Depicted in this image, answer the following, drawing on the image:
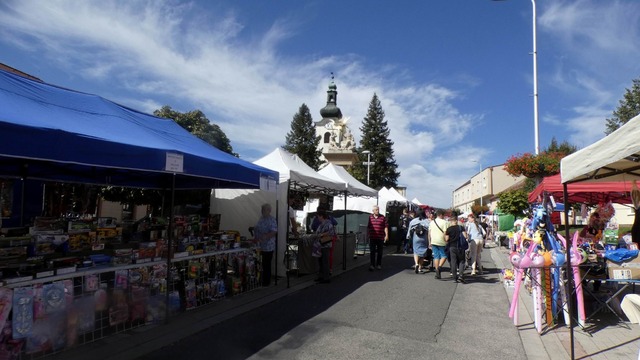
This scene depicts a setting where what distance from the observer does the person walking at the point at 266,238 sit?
836 cm

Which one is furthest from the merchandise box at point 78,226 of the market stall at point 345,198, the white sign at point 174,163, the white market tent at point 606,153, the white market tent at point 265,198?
the market stall at point 345,198

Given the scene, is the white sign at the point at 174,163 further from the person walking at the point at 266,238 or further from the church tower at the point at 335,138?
the church tower at the point at 335,138

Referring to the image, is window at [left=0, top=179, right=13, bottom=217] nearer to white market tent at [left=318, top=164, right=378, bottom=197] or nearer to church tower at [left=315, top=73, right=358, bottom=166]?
white market tent at [left=318, top=164, right=378, bottom=197]

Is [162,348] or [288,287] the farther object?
[288,287]

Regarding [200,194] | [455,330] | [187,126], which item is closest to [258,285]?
[455,330]

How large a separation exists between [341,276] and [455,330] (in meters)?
4.70

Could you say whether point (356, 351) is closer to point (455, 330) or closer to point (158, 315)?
point (455, 330)

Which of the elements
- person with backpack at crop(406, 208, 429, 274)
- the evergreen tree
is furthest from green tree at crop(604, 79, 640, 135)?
the evergreen tree

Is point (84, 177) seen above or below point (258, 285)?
above

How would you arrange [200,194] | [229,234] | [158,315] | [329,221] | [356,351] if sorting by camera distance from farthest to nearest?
1. [200,194]
2. [329,221]
3. [229,234]
4. [158,315]
5. [356,351]

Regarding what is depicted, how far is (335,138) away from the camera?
87562 mm

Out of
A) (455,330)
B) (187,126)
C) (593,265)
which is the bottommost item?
(455,330)

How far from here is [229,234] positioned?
25.4 ft

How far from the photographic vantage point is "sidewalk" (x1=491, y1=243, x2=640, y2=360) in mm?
4816
